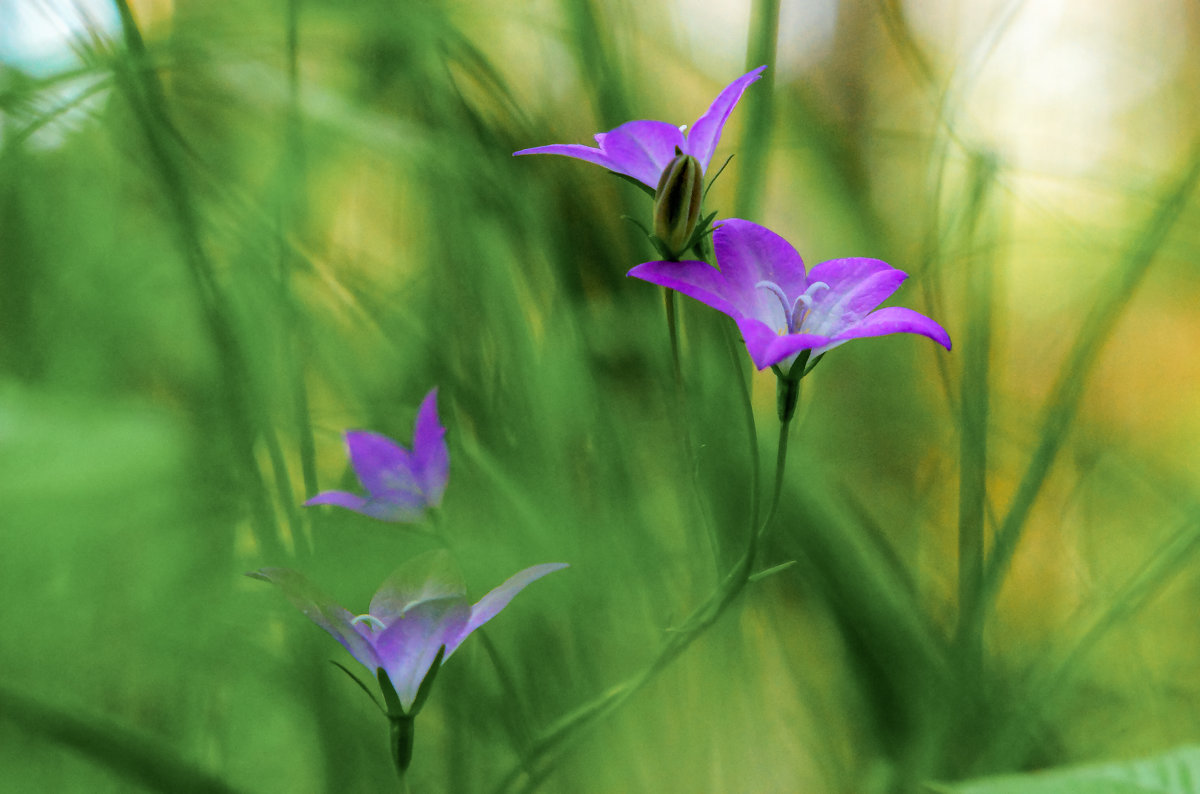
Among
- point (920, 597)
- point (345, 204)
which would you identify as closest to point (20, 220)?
point (345, 204)

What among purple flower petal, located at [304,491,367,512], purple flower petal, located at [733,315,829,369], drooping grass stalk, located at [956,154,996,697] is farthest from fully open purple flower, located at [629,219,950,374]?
drooping grass stalk, located at [956,154,996,697]

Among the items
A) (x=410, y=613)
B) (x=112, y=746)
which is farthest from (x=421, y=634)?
(x=112, y=746)

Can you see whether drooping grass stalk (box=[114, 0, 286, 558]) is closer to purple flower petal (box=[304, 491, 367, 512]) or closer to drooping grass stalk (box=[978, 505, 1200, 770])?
purple flower petal (box=[304, 491, 367, 512])

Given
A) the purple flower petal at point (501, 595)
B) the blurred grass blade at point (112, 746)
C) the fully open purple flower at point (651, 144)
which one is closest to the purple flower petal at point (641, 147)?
the fully open purple flower at point (651, 144)

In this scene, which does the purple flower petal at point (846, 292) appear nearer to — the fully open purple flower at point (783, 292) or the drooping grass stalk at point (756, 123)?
the fully open purple flower at point (783, 292)

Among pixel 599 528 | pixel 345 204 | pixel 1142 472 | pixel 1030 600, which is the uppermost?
pixel 345 204

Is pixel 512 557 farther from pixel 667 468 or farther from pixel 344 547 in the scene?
pixel 667 468
